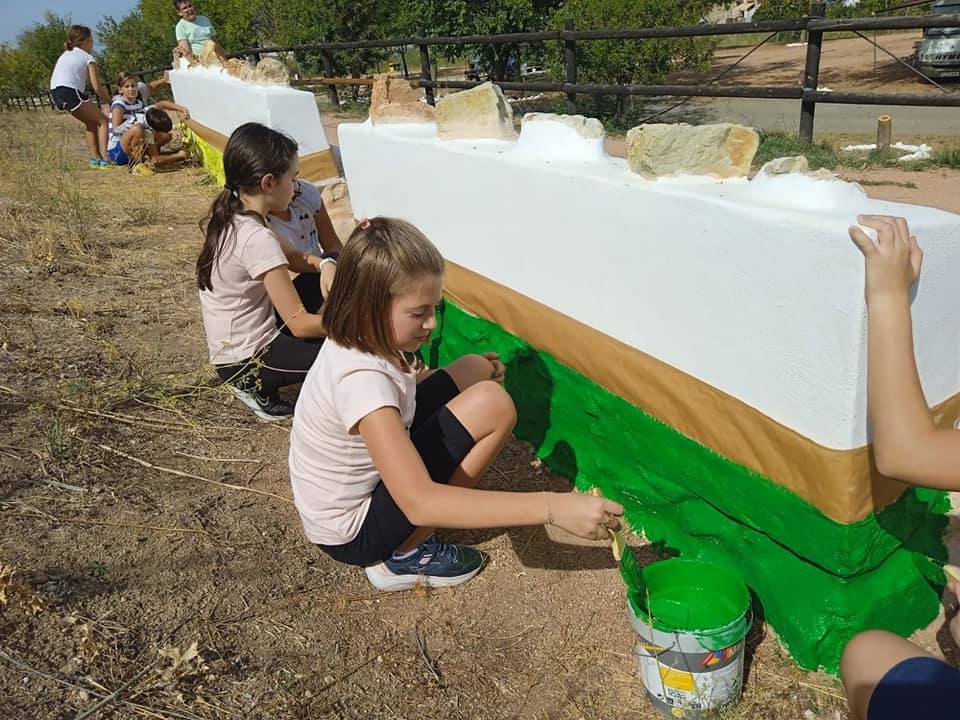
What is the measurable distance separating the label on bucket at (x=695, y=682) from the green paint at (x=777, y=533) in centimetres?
23

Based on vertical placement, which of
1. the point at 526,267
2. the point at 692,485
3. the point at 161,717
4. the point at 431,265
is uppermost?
the point at 431,265

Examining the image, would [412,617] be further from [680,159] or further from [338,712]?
[680,159]

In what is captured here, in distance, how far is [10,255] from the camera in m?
5.07

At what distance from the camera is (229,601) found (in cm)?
218

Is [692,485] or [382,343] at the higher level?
[382,343]

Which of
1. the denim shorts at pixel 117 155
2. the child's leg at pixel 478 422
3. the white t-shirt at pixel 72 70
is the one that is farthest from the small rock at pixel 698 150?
the white t-shirt at pixel 72 70

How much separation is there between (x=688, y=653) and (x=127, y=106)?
9.21 m

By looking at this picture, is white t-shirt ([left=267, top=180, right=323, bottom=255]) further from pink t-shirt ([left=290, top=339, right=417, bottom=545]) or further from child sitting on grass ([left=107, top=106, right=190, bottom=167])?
child sitting on grass ([left=107, top=106, right=190, bottom=167])

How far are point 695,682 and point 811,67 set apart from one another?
6.83 meters

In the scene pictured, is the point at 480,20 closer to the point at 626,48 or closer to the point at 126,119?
the point at 626,48

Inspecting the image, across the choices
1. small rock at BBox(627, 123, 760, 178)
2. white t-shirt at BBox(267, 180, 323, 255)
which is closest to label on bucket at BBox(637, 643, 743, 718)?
small rock at BBox(627, 123, 760, 178)

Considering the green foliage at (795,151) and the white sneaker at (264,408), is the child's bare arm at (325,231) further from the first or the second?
the green foliage at (795,151)

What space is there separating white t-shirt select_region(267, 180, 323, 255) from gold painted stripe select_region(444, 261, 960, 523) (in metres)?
1.11

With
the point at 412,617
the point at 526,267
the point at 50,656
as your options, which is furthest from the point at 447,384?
the point at 50,656
